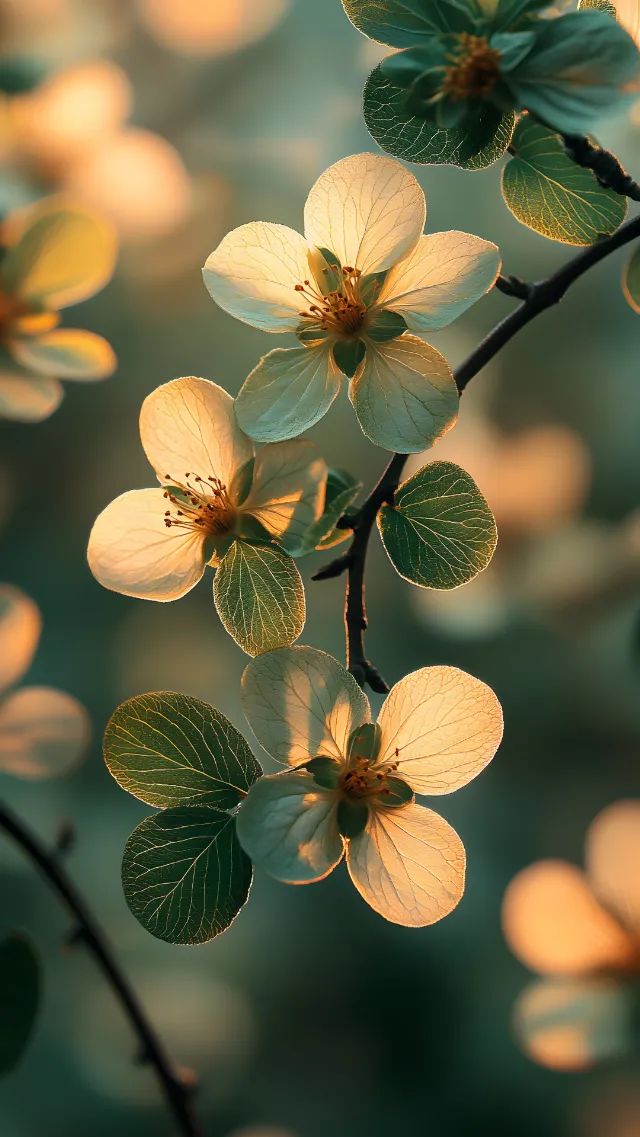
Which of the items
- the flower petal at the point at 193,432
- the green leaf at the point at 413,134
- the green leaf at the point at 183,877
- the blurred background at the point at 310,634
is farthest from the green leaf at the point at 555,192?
the blurred background at the point at 310,634

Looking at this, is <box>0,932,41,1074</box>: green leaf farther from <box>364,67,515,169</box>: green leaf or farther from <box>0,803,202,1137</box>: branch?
<box>364,67,515,169</box>: green leaf

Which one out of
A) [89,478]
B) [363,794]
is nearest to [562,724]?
[89,478]

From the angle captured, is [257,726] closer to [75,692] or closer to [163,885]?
[163,885]

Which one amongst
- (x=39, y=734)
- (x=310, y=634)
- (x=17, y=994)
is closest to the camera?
(x=17, y=994)

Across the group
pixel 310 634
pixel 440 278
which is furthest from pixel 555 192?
pixel 310 634

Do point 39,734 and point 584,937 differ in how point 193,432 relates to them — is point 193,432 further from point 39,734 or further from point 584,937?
point 584,937

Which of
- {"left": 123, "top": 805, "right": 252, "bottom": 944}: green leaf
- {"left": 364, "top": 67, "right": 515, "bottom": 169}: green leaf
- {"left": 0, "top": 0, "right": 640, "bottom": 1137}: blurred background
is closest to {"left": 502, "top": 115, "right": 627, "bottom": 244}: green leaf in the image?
{"left": 364, "top": 67, "right": 515, "bottom": 169}: green leaf
